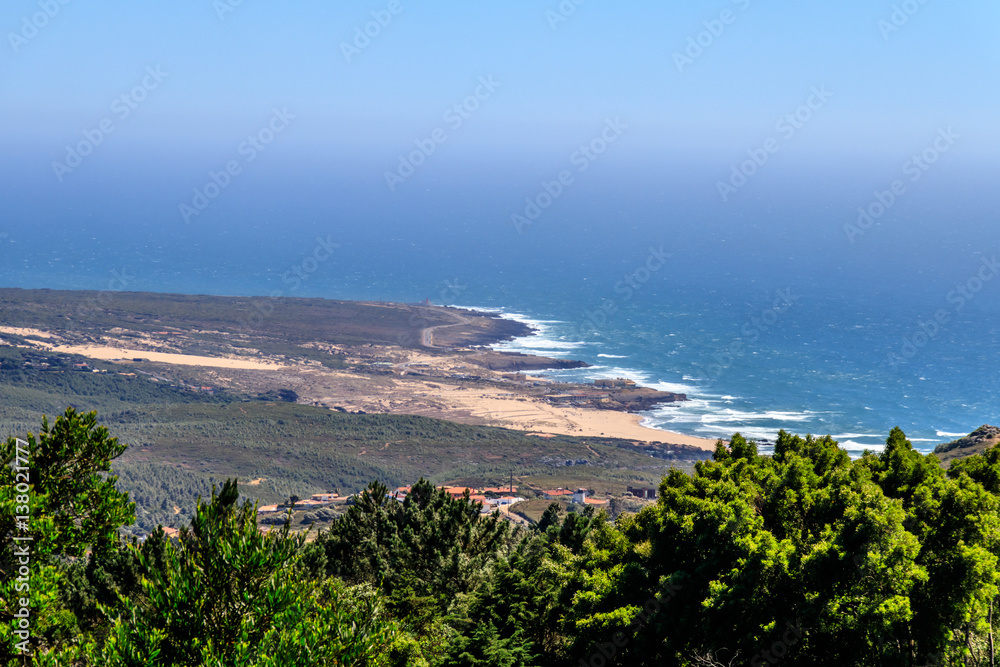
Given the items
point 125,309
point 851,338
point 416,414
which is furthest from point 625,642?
point 125,309

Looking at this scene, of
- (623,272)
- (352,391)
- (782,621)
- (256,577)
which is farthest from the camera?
(623,272)

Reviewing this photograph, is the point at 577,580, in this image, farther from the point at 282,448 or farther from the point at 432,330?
the point at 432,330

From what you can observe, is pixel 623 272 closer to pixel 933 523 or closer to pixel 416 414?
pixel 416 414

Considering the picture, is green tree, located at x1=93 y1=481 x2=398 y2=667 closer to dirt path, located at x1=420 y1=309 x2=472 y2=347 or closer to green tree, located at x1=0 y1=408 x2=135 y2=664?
green tree, located at x1=0 y1=408 x2=135 y2=664

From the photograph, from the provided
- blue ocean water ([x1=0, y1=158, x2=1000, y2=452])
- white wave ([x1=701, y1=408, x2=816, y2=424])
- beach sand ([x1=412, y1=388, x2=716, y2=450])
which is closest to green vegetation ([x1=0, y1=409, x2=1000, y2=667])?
beach sand ([x1=412, y1=388, x2=716, y2=450])

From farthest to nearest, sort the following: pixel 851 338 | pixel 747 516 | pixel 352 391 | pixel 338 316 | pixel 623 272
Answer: pixel 623 272 → pixel 338 316 → pixel 851 338 → pixel 352 391 → pixel 747 516

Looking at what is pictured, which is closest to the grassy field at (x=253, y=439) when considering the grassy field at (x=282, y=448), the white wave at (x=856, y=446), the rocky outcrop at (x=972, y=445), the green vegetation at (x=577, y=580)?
the grassy field at (x=282, y=448)
